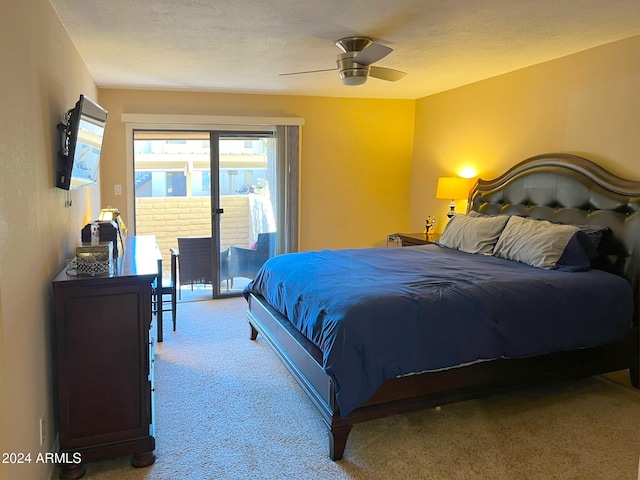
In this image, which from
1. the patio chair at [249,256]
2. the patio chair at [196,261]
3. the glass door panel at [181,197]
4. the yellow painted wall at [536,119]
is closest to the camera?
the yellow painted wall at [536,119]

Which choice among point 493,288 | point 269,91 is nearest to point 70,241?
point 493,288

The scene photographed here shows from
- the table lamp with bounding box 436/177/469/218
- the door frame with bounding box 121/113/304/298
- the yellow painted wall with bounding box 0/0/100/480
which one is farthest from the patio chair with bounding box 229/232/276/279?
the yellow painted wall with bounding box 0/0/100/480

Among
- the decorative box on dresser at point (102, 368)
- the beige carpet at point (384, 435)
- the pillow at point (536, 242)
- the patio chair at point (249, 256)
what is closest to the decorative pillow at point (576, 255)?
the pillow at point (536, 242)

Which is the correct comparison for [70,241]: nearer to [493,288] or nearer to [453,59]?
[493,288]

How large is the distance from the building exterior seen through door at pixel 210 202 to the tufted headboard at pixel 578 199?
260 centimetres

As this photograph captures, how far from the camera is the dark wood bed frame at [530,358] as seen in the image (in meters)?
2.61

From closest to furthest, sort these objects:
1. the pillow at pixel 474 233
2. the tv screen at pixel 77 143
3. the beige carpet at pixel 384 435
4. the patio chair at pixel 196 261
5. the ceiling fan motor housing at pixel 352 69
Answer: the beige carpet at pixel 384 435 → the tv screen at pixel 77 143 → the ceiling fan motor housing at pixel 352 69 → the pillow at pixel 474 233 → the patio chair at pixel 196 261

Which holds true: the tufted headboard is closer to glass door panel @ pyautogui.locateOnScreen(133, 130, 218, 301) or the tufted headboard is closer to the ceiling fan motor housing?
the ceiling fan motor housing

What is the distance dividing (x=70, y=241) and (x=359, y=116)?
12.7ft

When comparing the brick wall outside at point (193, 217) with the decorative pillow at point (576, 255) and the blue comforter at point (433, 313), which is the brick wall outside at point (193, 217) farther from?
the decorative pillow at point (576, 255)

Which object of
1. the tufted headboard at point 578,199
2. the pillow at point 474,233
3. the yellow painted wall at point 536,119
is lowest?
the pillow at point 474,233

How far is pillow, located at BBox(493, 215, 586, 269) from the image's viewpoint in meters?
3.39

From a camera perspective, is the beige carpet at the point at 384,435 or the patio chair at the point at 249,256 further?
the patio chair at the point at 249,256

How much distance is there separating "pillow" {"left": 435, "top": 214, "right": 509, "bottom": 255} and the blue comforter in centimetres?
48
